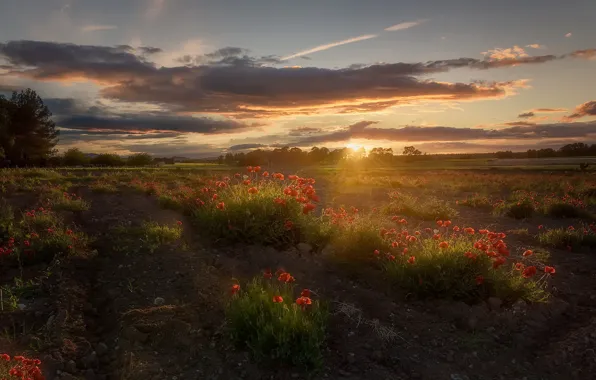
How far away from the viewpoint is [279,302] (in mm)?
4461

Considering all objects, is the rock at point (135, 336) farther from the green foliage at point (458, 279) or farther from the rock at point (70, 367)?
the green foliage at point (458, 279)

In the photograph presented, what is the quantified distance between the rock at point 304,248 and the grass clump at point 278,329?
2.11 m

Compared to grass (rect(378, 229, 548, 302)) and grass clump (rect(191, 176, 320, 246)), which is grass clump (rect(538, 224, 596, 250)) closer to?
grass (rect(378, 229, 548, 302))

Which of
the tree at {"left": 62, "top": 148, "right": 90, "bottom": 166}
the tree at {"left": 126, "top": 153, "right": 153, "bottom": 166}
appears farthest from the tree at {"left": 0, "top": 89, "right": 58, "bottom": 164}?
the tree at {"left": 126, "top": 153, "right": 153, "bottom": 166}

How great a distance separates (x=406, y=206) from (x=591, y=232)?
4.55m

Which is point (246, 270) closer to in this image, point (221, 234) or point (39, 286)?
point (221, 234)

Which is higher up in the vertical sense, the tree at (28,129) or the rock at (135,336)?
the tree at (28,129)

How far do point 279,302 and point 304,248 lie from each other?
2569mm

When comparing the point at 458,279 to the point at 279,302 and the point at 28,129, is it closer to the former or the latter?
the point at 279,302

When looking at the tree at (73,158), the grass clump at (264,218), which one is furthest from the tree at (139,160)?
the grass clump at (264,218)

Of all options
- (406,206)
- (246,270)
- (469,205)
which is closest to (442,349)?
(246,270)

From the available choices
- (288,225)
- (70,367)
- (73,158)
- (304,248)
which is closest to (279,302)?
(70,367)

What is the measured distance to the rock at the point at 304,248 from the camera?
6945mm

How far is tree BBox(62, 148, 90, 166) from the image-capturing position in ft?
171
